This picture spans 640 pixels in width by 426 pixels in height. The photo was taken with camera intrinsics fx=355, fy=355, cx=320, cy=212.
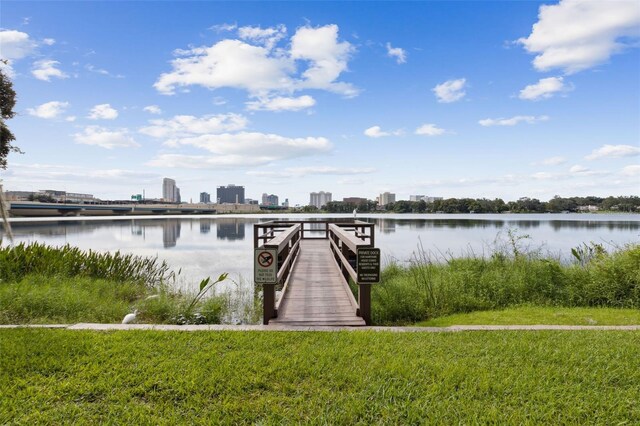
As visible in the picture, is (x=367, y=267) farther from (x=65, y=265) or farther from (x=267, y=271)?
(x=65, y=265)

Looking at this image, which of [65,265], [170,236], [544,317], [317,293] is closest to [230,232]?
[170,236]

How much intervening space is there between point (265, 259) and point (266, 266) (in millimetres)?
113

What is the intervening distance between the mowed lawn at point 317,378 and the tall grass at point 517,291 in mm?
2770

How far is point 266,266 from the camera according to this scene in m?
5.63

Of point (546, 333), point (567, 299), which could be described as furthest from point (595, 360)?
point (567, 299)

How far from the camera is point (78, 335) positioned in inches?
179

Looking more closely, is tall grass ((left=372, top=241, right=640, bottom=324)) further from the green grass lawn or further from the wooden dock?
the wooden dock

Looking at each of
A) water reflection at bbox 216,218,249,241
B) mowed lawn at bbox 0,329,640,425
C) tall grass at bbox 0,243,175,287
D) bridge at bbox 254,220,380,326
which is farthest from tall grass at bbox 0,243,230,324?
water reflection at bbox 216,218,249,241

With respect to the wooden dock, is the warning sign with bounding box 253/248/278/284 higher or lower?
higher

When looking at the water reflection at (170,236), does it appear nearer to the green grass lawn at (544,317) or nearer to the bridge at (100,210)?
the green grass lawn at (544,317)

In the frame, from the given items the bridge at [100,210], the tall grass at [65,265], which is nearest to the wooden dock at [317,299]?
the tall grass at [65,265]

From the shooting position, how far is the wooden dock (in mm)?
5906

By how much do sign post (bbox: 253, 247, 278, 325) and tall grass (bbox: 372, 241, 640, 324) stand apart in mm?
2535

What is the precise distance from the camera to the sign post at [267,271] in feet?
18.3
